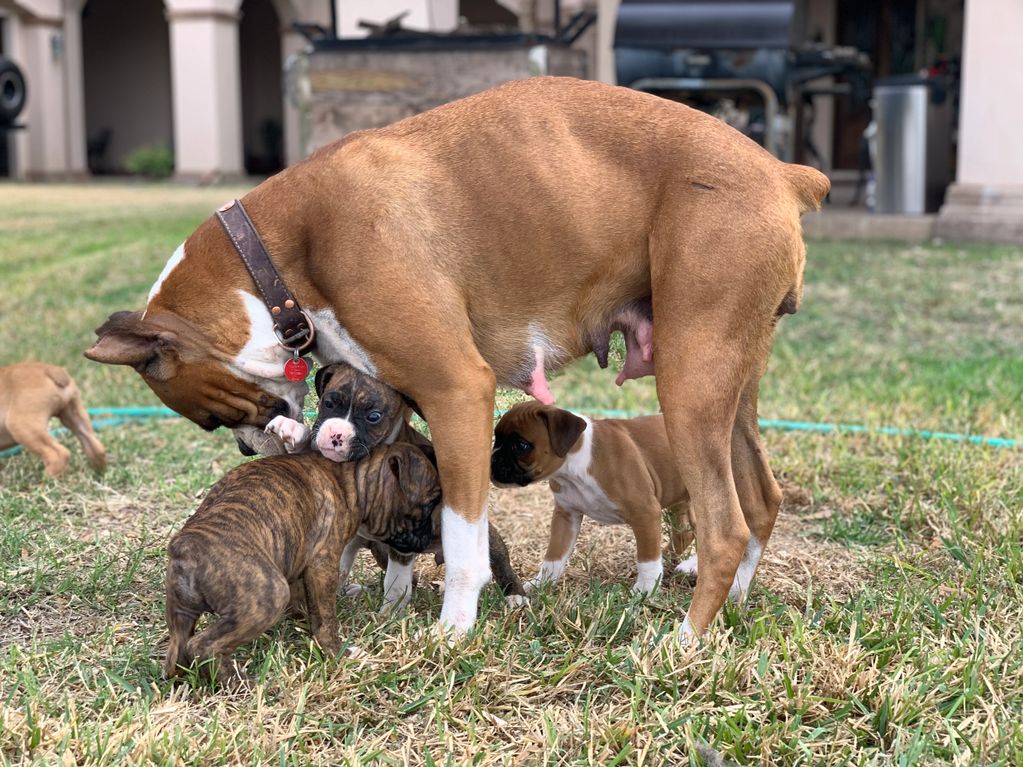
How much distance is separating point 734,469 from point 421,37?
7.87 meters

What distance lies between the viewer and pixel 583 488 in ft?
12.5

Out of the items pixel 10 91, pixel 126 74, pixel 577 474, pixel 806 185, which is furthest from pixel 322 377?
pixel 126 74

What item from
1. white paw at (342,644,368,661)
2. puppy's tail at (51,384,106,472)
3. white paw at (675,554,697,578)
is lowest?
white paw at (675,554,697,578)

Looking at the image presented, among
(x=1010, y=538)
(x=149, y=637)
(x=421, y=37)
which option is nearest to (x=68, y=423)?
(x=149, y=637)

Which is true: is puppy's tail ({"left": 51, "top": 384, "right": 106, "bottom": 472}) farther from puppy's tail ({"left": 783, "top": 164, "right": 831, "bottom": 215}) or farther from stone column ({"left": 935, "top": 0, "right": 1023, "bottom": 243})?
stone column ({"left": 935, "top": 0, "right": 1023, "bottom": 243})

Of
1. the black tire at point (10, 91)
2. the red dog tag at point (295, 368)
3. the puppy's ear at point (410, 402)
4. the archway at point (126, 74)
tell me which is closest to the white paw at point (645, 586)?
the puppy's ear at point (410, 402)

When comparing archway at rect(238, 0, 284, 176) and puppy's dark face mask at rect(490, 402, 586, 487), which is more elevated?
archway at rect(238, 0, 284, 176)

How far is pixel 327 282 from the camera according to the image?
3219 millimetres

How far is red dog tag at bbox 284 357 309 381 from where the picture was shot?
3.36 meters

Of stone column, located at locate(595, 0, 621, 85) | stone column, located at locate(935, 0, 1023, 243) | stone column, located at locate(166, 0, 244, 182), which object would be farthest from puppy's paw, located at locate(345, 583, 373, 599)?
stone column, located at locate(166, 0, 244, 182)

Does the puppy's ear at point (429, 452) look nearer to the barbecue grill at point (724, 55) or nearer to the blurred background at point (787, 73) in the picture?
the blurred background at point (787, 73)

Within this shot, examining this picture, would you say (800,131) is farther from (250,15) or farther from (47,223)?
(250,15)

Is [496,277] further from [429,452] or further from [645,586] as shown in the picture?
[645,586]

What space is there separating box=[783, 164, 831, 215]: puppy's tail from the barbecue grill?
9.32 m
